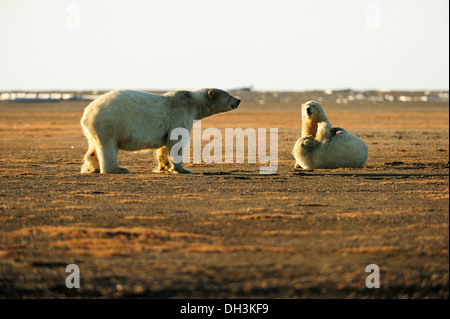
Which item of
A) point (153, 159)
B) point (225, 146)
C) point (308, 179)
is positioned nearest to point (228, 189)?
point (308, 179)

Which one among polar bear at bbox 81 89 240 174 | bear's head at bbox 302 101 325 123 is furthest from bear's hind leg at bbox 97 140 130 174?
bear's head at bbox 302 101 325 123

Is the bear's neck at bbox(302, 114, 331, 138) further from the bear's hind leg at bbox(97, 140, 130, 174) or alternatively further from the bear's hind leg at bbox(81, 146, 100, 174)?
the bear's hind leg at bbox(81, 146, 100, 174)

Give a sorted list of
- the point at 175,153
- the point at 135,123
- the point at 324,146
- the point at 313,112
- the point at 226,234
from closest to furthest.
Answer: the point at 226,234, the point at 135,123, the point at 175,153, the point at 324,146, the point at 313,112

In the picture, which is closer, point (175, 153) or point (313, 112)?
point (175, 153)

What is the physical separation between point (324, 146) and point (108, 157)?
14.2ft

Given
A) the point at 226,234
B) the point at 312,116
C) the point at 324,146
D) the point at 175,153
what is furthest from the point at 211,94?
the point at 226,234

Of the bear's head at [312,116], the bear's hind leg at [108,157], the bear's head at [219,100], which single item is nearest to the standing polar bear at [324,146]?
the bear's head at [312,116]

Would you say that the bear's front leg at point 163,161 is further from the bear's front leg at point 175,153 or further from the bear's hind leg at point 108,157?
the bear's hind leg at point 108,157

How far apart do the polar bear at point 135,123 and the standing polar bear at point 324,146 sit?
7.11ft

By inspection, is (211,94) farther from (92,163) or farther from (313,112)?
(92,163)

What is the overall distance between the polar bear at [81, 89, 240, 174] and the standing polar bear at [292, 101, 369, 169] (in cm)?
217

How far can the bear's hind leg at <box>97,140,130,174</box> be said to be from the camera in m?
14.4

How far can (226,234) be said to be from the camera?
8664mm

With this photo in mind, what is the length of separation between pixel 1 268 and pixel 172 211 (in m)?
3.41
